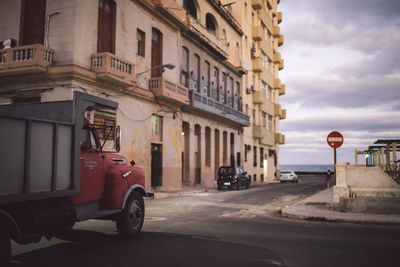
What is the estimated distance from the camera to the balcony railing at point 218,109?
2964cm

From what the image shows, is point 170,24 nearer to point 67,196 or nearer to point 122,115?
point 122,115

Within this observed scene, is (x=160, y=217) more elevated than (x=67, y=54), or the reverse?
(x=67, y=54)

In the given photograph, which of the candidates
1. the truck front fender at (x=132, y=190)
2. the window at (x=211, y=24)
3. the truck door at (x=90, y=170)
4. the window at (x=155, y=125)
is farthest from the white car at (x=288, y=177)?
the truck door at (x=90, y=170)

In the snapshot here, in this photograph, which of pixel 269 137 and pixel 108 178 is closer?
pixel 108 178

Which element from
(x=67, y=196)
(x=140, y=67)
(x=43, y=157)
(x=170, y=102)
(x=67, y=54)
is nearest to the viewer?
(x=43, y=157)

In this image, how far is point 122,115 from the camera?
2045cm

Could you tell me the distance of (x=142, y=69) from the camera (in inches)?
896

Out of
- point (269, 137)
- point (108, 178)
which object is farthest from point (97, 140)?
point (269, 137)

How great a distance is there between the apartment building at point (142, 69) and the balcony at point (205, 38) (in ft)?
0.29

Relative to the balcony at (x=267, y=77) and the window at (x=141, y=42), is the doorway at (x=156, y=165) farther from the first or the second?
the balcony at (x=267, y=77)

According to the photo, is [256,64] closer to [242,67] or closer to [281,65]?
[242,67]

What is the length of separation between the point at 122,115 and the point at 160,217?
1040 centimetres

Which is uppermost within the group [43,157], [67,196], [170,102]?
[170,102]

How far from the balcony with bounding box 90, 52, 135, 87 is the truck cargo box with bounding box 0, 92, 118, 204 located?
37.8 feet
